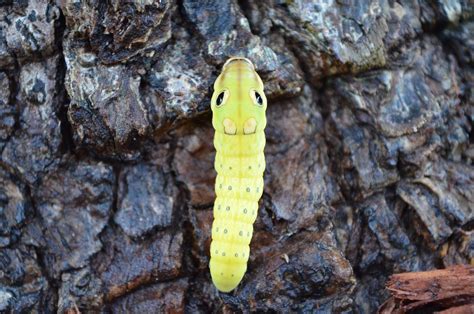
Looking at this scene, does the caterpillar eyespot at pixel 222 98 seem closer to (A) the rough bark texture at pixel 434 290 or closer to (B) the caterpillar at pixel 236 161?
(B) the caterpillar at pixel 236 161

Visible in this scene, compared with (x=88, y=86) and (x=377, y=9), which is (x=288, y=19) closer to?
(x=377, y=9)

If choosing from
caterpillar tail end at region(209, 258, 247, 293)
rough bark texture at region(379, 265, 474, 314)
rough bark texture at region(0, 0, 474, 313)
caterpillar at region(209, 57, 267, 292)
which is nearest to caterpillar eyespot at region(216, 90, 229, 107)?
caterpillar at region(209, 57, 267, 292)

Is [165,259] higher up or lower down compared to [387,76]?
lower down

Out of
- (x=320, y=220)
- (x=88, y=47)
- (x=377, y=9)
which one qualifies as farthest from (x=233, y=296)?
(x=377, y=9)

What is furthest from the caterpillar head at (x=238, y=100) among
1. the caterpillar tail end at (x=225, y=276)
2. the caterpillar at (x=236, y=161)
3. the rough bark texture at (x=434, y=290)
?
the rough bark texture at (x=434, y=290)

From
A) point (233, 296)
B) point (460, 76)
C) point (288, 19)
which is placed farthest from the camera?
point (460, 76)

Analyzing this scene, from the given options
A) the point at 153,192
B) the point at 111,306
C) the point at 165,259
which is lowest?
the point at 111,306
